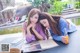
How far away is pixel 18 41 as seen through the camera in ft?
7.50

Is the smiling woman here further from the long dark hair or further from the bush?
the bush

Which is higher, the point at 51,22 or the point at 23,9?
the point at 23,9

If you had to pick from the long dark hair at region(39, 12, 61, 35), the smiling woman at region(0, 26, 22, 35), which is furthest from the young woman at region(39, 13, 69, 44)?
the smiling woman at region(0, 26, 22, 35)

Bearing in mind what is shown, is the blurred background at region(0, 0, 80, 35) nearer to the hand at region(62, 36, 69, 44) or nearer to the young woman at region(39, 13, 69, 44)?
the young woman at region(39, 13, 69, 44)

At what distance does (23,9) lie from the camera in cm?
225

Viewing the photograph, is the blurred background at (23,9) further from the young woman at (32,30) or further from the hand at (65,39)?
the hand at (65,39)

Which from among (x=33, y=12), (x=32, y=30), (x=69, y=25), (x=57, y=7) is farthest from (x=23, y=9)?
(x=69, y=25)

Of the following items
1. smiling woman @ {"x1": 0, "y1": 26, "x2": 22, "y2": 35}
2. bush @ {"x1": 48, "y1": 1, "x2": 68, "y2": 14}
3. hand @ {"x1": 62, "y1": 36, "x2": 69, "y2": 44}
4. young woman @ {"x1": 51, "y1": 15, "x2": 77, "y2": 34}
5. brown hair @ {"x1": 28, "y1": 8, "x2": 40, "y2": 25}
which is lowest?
hand @ {"x1": 62, "y1": 36, "x2": 69, "y2": 44}

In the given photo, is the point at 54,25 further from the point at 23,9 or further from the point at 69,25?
the point at 23,9

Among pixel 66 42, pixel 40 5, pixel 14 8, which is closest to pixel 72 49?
pixel 66 42

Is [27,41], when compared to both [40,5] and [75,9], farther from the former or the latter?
[75,9]

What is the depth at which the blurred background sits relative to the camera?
2.23 metres

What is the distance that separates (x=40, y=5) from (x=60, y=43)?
1.55ft

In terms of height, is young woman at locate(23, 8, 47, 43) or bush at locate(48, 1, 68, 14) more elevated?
bush at locate(48, 1, 68, 14)
